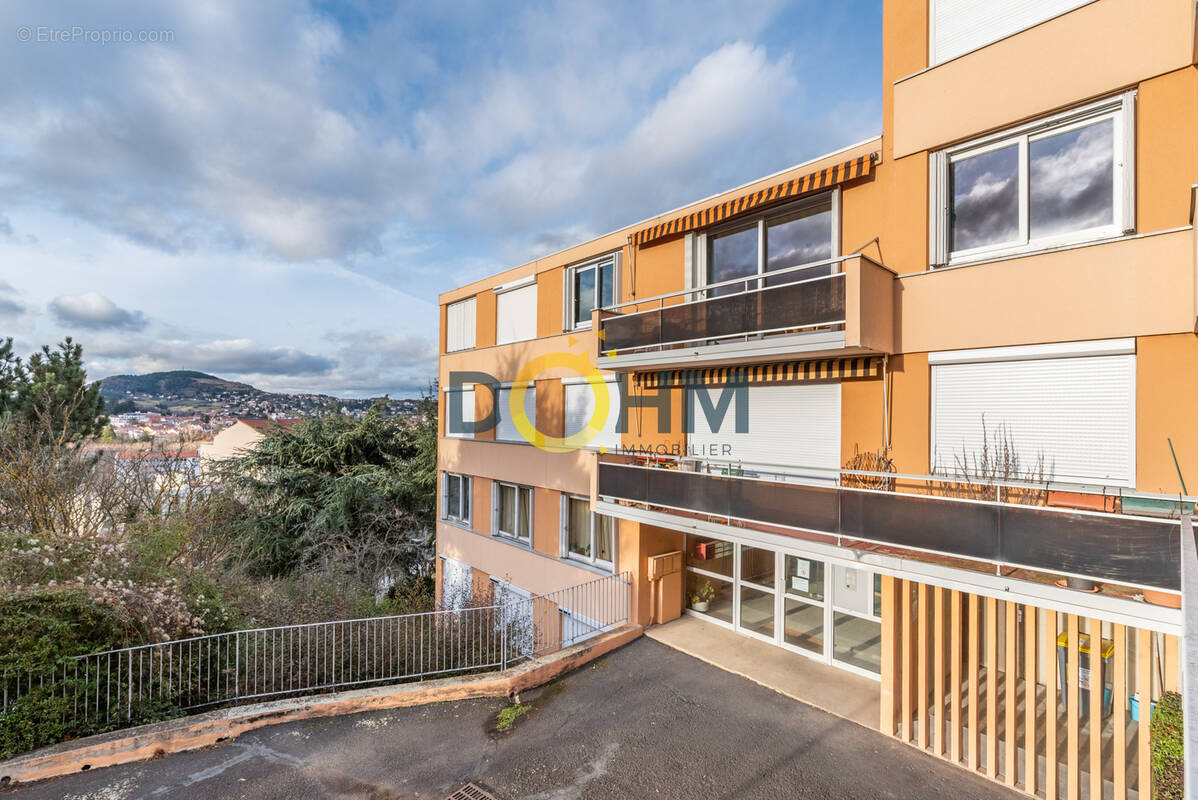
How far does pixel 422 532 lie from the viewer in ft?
77.1

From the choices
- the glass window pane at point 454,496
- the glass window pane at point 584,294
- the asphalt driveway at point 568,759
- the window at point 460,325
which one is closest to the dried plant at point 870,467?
the asphalt driveway at point 568,759

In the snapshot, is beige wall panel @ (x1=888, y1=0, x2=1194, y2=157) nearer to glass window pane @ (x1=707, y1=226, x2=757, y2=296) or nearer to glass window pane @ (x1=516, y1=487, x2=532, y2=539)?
glass window pane @ (x1=707, y1=226, x2=757, y2=296)

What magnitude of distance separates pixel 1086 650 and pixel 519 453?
12681 millimetres

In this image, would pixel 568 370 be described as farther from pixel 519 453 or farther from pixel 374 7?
pixel 374 7

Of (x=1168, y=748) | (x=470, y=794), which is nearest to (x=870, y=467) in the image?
(x=1168, y=748)

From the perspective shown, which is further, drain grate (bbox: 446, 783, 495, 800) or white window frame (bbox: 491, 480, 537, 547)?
white window frame (bbox: 491, 480, 537, 547)

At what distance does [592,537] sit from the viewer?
13305 millimetres

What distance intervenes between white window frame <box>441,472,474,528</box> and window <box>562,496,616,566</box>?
4.99 metres

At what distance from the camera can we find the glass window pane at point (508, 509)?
633 inches

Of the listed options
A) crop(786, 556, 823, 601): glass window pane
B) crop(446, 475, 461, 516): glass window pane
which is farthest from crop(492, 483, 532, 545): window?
crop(786, 556, 823, 601): glass window pane

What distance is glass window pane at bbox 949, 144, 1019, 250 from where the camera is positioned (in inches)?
300

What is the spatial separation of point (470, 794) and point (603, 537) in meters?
7.28

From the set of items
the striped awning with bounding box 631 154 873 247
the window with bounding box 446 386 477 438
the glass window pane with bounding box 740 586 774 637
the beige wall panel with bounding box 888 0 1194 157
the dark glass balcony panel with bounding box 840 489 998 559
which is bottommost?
the glass window pane with bounding box 740 586 774 637

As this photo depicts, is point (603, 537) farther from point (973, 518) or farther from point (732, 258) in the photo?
point (973, 518)
